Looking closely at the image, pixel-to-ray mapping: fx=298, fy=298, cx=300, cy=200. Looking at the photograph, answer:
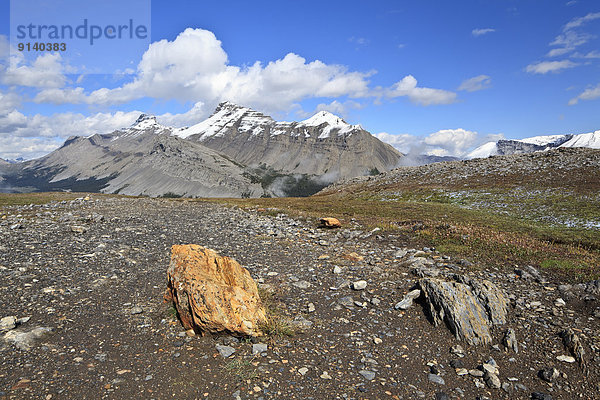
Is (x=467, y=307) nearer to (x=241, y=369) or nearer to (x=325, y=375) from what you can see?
(x=325, y=375)

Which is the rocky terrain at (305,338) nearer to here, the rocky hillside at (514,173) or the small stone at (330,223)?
the small stone at (330,223)

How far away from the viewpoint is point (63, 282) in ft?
39.6

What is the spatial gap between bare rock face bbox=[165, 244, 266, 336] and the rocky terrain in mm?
414

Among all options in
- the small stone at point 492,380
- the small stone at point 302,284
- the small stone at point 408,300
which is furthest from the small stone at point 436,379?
the small stone at point 302,284

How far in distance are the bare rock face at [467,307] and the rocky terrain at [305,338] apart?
0.36 ft

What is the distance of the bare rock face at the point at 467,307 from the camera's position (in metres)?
9.12

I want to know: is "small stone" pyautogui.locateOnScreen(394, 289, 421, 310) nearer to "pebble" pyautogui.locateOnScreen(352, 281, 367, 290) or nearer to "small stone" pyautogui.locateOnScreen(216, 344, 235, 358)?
"pebble" pyautogui.locateOnScreen(352, 281, 367, 290)

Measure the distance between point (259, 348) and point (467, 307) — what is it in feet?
22.1

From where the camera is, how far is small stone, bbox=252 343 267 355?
829 centimetres

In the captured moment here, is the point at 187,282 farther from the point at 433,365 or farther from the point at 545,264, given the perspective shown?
the point at 545,264

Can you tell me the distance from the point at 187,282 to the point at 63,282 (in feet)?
21.7

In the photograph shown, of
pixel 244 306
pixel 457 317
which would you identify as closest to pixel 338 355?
pixel 244 306

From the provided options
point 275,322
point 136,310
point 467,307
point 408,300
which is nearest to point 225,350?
point 275,322

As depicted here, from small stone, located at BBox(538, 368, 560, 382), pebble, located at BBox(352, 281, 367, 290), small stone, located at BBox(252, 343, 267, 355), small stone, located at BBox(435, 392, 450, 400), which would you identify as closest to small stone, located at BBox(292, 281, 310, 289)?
pebble, located at BBox(352, 281, 367, 290)
